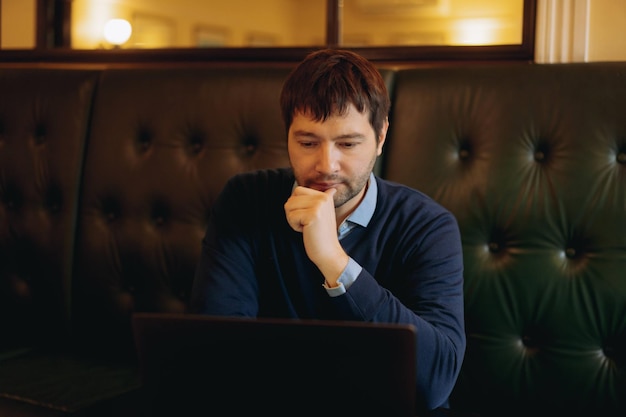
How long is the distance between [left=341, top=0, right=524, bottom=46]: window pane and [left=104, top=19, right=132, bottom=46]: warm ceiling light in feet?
3.30

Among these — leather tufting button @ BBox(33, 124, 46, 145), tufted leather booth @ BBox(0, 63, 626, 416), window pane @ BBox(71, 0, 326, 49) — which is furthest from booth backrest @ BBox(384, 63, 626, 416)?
window pane @ BBox(71, 0, 326, 49)

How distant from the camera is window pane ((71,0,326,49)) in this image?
11.8 feet

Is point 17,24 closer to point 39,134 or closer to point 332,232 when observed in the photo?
point 39,134

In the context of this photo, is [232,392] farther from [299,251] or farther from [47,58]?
[47,58]

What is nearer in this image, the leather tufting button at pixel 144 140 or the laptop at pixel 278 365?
the laptop at pixel 278 365

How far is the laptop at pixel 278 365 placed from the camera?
2.76 ft

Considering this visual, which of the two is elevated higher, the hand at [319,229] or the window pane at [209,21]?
the window pane at [209,21]

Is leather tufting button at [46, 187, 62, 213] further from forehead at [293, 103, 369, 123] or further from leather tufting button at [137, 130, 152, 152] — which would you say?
forehead at [293, 103, 369, 123]

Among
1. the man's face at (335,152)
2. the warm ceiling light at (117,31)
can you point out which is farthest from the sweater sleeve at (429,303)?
the warm ceiling light at (117,31)

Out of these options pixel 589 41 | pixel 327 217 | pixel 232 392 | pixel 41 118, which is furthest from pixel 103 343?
pixel 589 41

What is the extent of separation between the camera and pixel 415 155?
1.71 m

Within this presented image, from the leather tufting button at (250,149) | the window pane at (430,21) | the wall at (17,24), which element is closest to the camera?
the leather tufting button at (250,149)

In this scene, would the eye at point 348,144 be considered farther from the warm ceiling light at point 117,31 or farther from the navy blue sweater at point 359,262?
the warm ceiling light at point 117,31

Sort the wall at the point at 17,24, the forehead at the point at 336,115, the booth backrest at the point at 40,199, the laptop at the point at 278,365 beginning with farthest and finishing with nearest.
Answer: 1. the wall at the point at 17,24
2. the booth backrest at the point at 40,199
3. the forehead at the point at 336,115
4. the laptop at the point at 278,365
